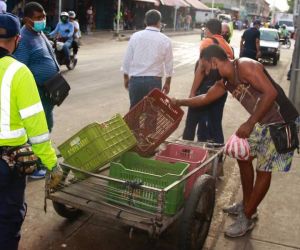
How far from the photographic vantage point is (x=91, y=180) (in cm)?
396

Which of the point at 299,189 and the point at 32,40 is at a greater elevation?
the point at 32,40

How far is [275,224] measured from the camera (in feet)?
15.4

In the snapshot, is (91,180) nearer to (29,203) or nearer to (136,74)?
(29,203)

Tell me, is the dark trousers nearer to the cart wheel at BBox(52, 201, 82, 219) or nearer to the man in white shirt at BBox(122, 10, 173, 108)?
the cart wheel at BBox(52, 201, 82, 219)

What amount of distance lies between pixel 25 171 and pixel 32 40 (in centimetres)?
247

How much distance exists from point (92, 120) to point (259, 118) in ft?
16.2

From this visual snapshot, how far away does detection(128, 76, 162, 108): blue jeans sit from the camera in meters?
5.93

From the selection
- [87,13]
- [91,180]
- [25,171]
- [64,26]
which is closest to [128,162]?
[91,180]

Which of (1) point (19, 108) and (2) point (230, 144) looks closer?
(1) point (19, 108)

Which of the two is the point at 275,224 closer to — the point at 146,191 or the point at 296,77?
the point at 146,191

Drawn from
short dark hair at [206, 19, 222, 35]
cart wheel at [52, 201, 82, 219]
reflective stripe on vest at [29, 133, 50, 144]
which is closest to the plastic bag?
cart wheel at [52, 201, 82, 219]

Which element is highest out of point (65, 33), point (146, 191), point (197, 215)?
point (65, 33)

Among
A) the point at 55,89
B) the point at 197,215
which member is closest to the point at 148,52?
the point at 55,89

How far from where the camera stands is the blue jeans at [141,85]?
19.5ft
